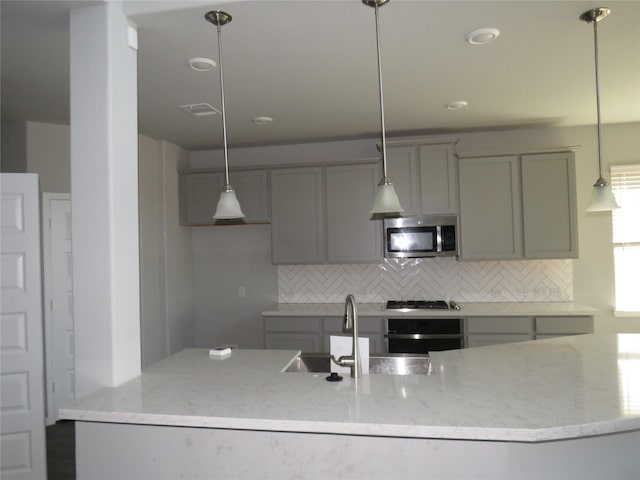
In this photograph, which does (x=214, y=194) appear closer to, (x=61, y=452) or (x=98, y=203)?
(x=61, y=452)

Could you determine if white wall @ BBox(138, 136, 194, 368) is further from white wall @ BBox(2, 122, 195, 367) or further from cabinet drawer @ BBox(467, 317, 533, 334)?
cabinet drawer @ BBox(467, 317, 533, 334)

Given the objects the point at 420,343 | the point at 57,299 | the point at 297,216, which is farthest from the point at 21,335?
the point at 420,343

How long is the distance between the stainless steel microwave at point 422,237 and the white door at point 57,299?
3029mm

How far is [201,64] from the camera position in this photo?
270 centimetres

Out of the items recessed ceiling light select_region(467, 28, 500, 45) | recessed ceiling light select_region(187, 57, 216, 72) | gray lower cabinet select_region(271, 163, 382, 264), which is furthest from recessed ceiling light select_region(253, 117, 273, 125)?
recessed ceiling light select_region(467, 28, 500, 45)

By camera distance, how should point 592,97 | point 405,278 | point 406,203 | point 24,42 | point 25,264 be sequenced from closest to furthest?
1. point 24,42
2. point 25,264
3. point 592,97
4. point 406,203
5. point 405,278

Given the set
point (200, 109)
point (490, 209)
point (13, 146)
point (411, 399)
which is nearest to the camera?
point (411, 399)

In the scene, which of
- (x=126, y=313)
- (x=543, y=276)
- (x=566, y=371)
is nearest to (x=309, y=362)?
(x=126, y=313)

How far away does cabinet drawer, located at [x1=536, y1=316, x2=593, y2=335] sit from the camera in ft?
12.8

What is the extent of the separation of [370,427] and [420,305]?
303 centimetres

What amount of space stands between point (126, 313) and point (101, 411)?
48 centimetres

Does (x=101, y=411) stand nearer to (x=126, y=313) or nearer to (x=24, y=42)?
(x=126, y=313)

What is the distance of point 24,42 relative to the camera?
2391 mm

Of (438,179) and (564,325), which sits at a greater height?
(438,179)
